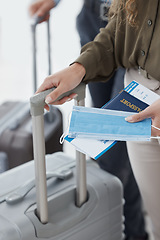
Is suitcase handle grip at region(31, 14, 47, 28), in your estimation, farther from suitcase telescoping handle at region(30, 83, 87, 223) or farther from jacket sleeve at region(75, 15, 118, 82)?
suitcase telescoping handle at region(30, 83, 87, 223)

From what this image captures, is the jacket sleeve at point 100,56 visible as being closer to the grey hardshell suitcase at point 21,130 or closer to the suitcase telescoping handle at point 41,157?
the suitcase telescoping handle at point 41,157

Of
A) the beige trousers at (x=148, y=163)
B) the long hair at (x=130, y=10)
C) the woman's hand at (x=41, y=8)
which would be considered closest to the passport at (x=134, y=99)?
the beige trousers at (x=148, y=163)

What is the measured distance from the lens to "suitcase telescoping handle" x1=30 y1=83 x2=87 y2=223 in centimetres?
81

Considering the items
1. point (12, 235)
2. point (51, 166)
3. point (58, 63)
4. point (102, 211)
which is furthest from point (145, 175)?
point (58, 63)

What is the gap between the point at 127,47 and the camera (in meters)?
0.94

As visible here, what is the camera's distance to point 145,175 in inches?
39.6

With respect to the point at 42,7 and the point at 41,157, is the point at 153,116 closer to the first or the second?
the point at 41,157

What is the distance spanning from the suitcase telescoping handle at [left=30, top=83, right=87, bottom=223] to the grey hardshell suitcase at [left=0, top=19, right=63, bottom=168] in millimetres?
466

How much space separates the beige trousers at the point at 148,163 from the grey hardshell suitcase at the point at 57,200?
7 centimetres

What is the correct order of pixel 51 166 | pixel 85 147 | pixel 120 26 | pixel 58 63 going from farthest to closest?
1. pixel 58 63
2. pixel 51 166
3. pixel 120 26
4. pixel 85 147

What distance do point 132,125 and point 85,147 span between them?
11 centimetres

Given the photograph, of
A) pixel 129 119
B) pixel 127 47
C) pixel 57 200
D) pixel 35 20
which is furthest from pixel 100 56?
pixel 35 20

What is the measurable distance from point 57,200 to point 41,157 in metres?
0.16

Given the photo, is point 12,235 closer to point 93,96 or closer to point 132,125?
point 132,125
